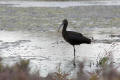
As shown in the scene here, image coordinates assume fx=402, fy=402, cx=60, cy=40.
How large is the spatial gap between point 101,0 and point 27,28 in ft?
65.9

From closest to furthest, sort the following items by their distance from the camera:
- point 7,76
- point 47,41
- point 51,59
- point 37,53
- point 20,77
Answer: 1. point 20,77
2. point 7,76
3. point 51,59
4. point 37,53
5. point 47,41

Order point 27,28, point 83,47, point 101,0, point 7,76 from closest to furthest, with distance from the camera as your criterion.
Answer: point 7,76 < point 83,47 < point 27,28 < point 101,0

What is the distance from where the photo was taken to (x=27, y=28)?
17000 millimetres

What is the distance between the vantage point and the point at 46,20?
20000 mm

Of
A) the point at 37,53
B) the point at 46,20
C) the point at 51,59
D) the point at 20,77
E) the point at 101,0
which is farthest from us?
the point at 101,0

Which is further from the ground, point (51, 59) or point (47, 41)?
point (51, 59)

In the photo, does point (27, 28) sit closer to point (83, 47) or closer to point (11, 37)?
point (11, 37)

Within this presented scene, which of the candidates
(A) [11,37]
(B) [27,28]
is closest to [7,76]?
(A) [11,37]

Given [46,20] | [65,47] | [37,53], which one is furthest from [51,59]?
[46,20]

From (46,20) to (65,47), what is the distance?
774cm

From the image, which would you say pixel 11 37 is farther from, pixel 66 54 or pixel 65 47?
pixel 66 54

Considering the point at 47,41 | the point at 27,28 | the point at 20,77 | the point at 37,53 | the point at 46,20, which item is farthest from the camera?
the point at 46,20

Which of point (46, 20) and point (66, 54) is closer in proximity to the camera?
point (66, 54)

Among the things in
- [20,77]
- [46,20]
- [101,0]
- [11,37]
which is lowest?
[101,0]
